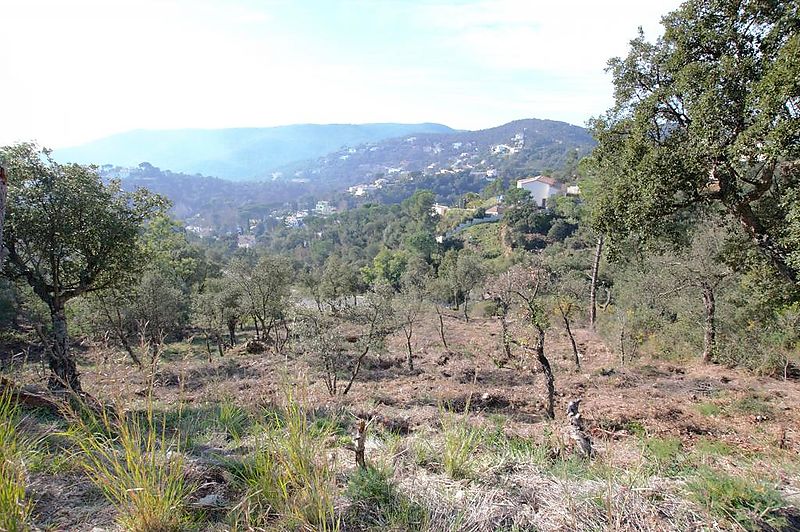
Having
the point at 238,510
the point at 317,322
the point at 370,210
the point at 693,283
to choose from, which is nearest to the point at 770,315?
the point at 693,283

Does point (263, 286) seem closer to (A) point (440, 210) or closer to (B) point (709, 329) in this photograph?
(B) point (709, 329)

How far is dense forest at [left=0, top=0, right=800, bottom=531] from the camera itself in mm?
2508

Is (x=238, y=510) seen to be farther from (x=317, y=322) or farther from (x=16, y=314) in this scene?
(x=16, y=314)

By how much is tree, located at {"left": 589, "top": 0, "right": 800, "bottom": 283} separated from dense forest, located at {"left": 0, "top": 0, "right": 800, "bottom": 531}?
41 millimetres

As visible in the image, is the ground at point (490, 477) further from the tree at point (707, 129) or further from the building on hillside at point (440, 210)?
the building on hillside at point (440, 210)

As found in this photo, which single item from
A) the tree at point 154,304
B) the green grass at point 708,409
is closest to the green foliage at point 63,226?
the tree at point 154,304

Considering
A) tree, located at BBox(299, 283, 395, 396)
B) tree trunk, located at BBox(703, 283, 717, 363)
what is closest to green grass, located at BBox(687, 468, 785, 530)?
tree, located at BBox(299, 283, 395, 396)

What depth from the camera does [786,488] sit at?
2838mm

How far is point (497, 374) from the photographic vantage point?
15.6 metres

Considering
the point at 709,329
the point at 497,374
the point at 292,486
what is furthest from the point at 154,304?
the point at 709,329

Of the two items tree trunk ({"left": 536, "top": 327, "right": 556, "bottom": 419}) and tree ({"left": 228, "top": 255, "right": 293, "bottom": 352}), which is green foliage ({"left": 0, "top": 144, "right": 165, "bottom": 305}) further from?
tree ({"left": 228, "top": 255, "right": 293, "bottom": 352})

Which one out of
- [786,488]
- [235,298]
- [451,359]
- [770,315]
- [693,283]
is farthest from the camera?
[235,298]

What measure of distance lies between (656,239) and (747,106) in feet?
9.66

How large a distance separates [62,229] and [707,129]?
1252 centimetres
